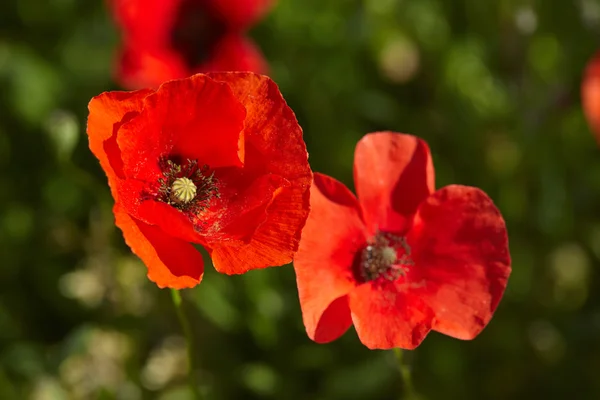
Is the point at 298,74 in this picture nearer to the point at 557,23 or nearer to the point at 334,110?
the point at 334,110

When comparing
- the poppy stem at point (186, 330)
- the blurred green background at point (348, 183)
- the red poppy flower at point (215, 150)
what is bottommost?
the blurred green background at point (348, 183)

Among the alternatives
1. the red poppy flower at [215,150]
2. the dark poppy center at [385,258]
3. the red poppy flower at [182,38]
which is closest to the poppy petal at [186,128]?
the red poppy flower at [215,150]

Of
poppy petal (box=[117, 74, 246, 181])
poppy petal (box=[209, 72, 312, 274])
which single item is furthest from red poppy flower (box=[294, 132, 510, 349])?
poppy petal (box=[117, 74, 246, 181])

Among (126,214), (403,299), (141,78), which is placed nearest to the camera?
(126,214)

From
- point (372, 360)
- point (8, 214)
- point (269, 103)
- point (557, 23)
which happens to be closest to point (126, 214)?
point (269, 103)

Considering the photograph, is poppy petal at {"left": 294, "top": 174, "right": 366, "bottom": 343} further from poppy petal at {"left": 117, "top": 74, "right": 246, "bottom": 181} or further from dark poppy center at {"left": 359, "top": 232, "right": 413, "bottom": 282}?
poppy petal at {"left": 117, "top": 74, "right": 246, "bottom": 181}

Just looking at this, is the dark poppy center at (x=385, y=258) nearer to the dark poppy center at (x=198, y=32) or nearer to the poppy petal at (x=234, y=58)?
the poppy petal at (x=234, y=58)

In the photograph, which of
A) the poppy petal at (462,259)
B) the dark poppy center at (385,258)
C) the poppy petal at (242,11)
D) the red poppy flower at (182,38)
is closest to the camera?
the poppy petal at (462,259)

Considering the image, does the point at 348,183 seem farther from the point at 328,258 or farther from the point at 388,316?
the point at 388,316
